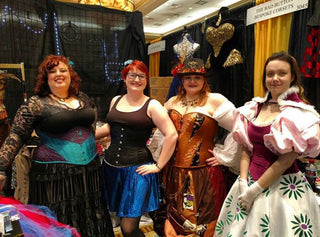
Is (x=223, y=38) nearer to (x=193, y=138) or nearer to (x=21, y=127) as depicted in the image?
(x=193, y=138)

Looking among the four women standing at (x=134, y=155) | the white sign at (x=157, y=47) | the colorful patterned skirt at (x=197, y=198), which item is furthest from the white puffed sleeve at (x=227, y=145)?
the white sign at (x=157, y=47)

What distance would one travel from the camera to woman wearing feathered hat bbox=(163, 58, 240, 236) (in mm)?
1794

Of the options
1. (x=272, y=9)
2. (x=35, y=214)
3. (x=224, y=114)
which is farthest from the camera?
(x=272, y=9)

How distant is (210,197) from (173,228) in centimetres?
39

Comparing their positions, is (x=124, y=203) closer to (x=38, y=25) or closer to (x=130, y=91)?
(x=130, y=91)

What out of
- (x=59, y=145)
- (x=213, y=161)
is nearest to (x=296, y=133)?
(x=213, y=161)

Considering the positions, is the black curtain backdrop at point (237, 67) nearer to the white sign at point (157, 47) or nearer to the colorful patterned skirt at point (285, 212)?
the white sign at point (157, 47)

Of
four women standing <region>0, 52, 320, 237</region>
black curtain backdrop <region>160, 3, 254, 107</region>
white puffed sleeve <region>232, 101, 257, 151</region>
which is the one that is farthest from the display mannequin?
white puffed sleeve <region>232, 101, 257, 151</region>

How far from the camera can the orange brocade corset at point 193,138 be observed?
1.78 meters

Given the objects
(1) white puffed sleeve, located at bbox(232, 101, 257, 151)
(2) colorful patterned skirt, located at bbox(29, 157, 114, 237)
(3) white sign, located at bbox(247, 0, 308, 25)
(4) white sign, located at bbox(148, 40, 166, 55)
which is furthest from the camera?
(4) white sign, located at bbox(148, 40, 166, 55)

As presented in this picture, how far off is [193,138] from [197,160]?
16 cm

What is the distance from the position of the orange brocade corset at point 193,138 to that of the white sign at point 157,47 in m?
2.31

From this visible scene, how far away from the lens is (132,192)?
167 centimetres

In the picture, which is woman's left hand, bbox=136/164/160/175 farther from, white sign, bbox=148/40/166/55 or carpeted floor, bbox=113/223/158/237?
white sign, bbox=148/40/166/55
